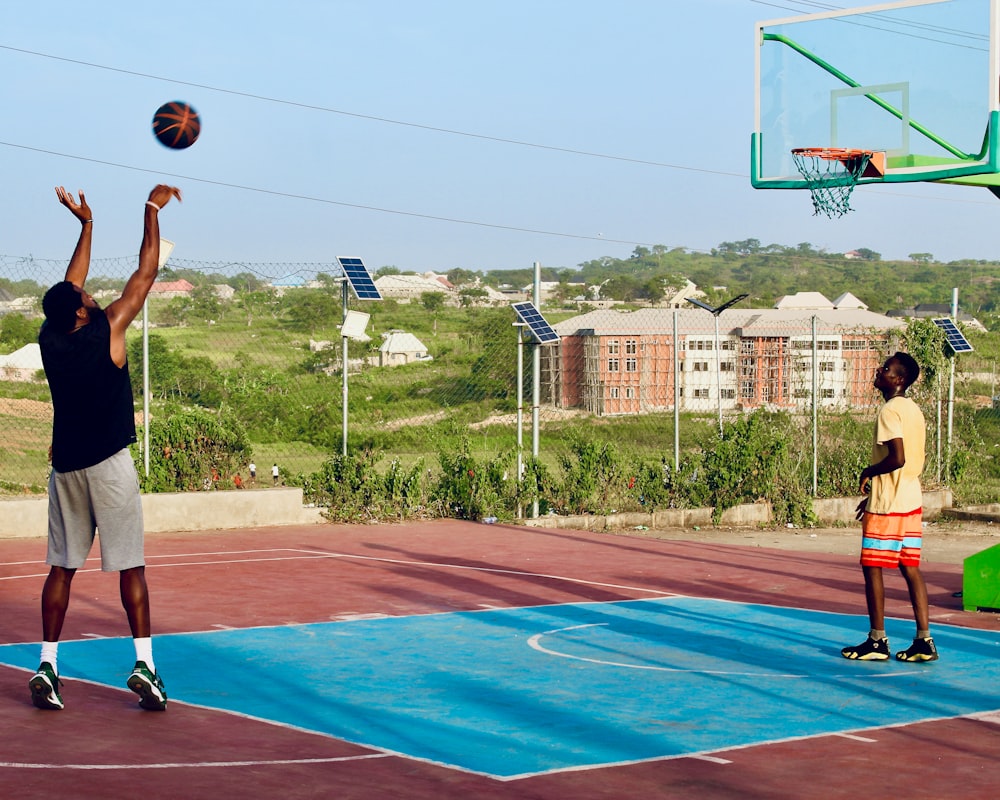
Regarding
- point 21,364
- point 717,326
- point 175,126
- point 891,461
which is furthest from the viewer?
point 717,326

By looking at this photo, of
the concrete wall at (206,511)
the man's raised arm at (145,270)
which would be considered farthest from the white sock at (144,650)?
the concrete wall at (206,511)

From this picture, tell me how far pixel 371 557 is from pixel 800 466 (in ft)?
26.2

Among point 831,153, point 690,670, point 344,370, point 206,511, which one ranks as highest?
point 831,153

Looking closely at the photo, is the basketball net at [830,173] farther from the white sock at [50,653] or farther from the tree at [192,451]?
the white sock at [50,653]

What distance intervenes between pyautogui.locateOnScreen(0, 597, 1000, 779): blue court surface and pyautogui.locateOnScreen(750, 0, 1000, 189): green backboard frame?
5042 millimetres

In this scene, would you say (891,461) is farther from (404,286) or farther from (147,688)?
(404,286)

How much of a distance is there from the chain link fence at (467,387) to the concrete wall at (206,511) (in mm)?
610

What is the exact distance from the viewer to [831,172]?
1343 cm

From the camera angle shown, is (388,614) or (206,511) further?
(206,511)

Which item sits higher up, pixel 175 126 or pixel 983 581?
pixel 175 126

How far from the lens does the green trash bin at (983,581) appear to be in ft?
32.5

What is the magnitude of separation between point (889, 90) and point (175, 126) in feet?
25.1

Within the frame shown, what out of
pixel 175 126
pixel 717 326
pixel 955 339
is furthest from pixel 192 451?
pixel 955 339

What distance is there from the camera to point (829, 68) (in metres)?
13.8
